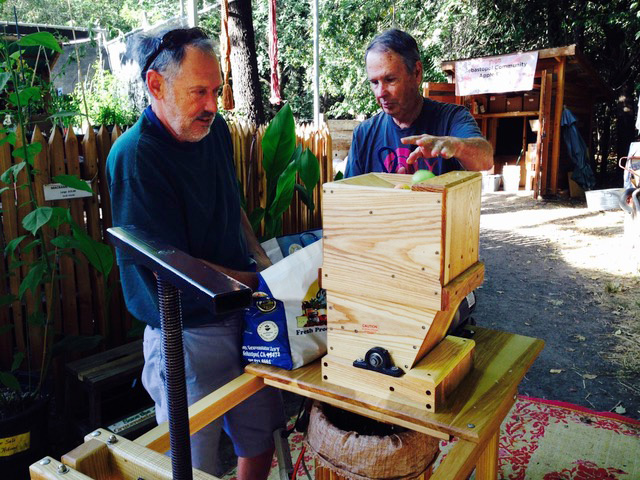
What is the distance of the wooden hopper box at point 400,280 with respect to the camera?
1354mm

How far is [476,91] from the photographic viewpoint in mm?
11117

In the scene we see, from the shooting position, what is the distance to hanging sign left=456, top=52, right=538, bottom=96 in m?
10.4

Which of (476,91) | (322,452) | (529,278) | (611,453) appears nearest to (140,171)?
(322,452)

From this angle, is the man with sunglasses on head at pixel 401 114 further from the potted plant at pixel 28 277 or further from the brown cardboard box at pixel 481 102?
the brown cardboard box at pixel 481 102

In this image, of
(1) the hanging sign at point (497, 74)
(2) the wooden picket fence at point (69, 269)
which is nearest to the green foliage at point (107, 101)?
(1) the hanging sign at point (497, 74)

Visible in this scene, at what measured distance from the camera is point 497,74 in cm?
1078

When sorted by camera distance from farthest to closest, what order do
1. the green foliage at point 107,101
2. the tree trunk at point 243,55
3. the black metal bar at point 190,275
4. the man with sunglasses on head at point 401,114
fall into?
the green foliage at point 107,101 → the tree trunk at point 243,55 → the man with sunglasses on head at point 401,114 → the black metal bar at point 190,275

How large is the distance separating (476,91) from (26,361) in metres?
10.3

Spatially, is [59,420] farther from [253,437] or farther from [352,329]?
[352,329]

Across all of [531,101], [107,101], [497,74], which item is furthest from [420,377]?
[531,101]

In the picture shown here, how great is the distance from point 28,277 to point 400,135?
1933mm

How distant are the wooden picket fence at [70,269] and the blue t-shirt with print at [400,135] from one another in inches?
64.7

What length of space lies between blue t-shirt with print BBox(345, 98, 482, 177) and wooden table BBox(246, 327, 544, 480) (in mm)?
812

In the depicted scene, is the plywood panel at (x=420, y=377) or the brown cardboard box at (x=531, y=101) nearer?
the plywood panel at (x=420, y=377)
